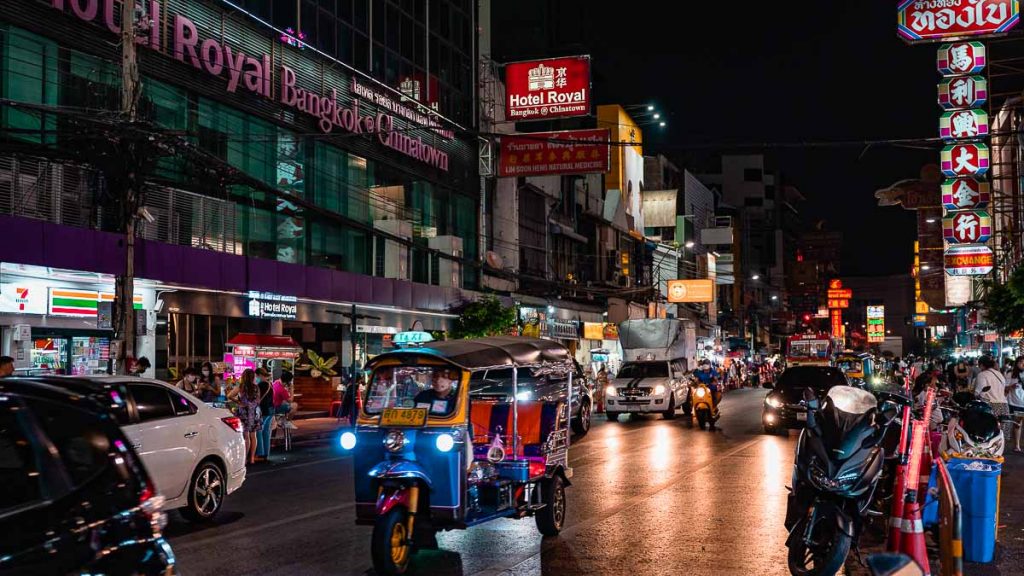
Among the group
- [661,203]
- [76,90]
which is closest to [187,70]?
[76,90]

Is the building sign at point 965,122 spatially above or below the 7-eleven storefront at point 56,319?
above

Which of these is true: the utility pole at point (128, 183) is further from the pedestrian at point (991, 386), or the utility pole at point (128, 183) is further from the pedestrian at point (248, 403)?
the pedestrian at point (991, 386)

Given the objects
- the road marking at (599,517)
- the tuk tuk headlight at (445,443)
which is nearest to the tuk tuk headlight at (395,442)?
the tuk tuk headlight at (445,443)

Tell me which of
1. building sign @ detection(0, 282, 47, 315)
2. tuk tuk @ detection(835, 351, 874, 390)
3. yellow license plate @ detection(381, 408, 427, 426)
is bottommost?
tuk tuk @ detection(835, 351, 874, 390)

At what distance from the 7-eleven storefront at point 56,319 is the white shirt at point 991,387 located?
1691cm

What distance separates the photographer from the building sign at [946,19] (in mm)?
37812

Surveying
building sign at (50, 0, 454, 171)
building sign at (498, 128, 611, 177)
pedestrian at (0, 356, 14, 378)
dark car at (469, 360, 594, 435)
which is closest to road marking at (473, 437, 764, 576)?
dark car at (469, 360, 594, 435)

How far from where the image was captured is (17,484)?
4.18 metres

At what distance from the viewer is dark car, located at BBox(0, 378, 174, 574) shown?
4.04m

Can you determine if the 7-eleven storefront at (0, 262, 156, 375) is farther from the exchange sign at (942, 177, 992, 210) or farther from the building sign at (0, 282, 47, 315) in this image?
the exchange sign at (942, 177, 992, 210)

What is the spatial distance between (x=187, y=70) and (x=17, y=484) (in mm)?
23866

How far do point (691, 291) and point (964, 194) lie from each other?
24.2 metres

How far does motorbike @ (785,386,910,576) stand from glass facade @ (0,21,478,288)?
13633 mm

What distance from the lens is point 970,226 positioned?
4191 cm
